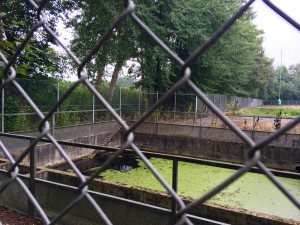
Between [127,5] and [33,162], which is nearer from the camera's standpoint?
[127,5]

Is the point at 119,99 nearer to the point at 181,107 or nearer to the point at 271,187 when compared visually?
the point at 181,107

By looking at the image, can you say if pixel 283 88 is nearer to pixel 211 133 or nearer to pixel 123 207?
pixel 211 133

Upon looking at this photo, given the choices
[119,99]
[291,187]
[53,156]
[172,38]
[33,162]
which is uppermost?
[172,38]

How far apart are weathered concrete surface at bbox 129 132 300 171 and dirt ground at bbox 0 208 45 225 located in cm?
675

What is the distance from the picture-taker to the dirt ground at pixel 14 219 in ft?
11.4

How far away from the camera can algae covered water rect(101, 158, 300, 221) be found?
5.86 metres

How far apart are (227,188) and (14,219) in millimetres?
4632

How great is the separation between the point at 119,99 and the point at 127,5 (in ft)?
40.0

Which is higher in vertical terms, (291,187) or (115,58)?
(115,58)

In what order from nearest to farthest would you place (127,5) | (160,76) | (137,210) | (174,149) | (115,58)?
(127,5) < (137,210) < (174,149) < (115,58) < (160,76)

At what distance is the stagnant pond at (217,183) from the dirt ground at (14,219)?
3294 mm

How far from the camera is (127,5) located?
0.61 meters

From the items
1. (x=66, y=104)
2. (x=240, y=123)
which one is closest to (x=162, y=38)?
(x=240, y=123)

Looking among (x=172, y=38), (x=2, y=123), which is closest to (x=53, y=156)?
(x=2, y=123)
